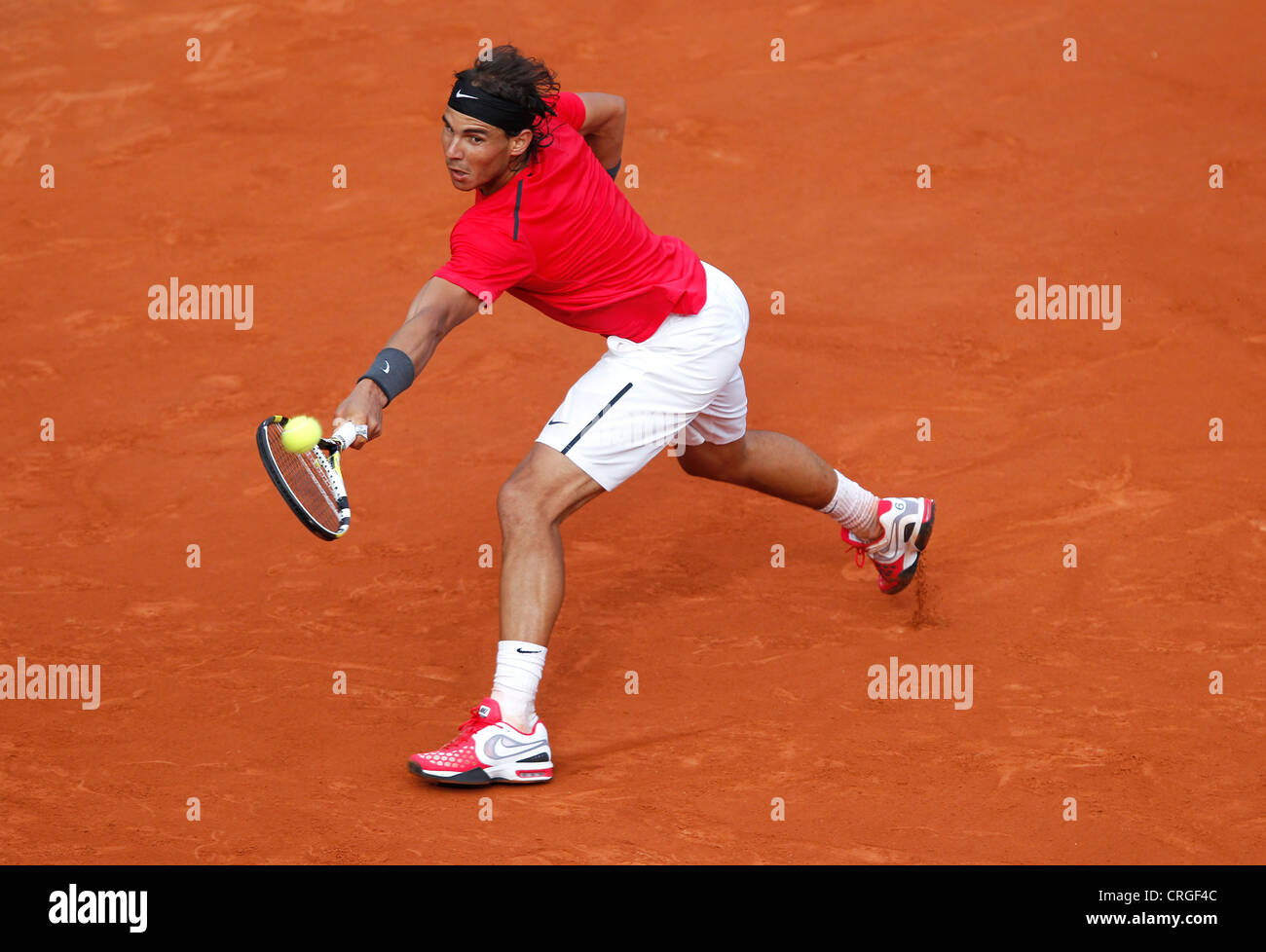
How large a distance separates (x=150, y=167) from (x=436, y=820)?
6335mm

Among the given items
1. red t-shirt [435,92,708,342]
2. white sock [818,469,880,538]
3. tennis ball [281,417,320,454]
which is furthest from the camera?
white sock [818,469,880,538]

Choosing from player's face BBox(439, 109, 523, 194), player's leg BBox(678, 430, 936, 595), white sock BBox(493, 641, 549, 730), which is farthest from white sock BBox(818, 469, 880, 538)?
player's face BBox(439, 109, 523, 194)

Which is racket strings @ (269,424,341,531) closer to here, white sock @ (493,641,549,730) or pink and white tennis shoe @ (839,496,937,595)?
white sock @ (493,641,549,730)

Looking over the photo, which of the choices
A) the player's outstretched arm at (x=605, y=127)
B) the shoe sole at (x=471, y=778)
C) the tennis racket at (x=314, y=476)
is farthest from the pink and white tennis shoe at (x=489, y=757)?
the player's outstretched arm at (x=605, y=127)

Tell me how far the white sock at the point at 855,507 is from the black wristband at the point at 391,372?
1742 mm

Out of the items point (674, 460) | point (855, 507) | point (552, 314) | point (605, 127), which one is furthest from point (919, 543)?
point (605, 127)

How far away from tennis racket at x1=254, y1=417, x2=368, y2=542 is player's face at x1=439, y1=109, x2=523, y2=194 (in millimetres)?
857

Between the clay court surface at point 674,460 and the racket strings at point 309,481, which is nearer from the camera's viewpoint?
the racket strings at point 309,481

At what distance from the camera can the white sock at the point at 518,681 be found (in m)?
4.12

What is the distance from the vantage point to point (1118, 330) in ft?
23.6

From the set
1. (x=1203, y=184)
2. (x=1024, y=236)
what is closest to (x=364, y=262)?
(x=1024, y=236)

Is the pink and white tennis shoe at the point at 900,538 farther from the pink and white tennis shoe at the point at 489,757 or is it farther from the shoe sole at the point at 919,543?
the pink and white tennis shoe at the point at 489,757

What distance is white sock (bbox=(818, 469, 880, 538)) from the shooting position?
16.8 ft

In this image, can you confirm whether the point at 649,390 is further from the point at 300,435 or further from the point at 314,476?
the point at 300,435
